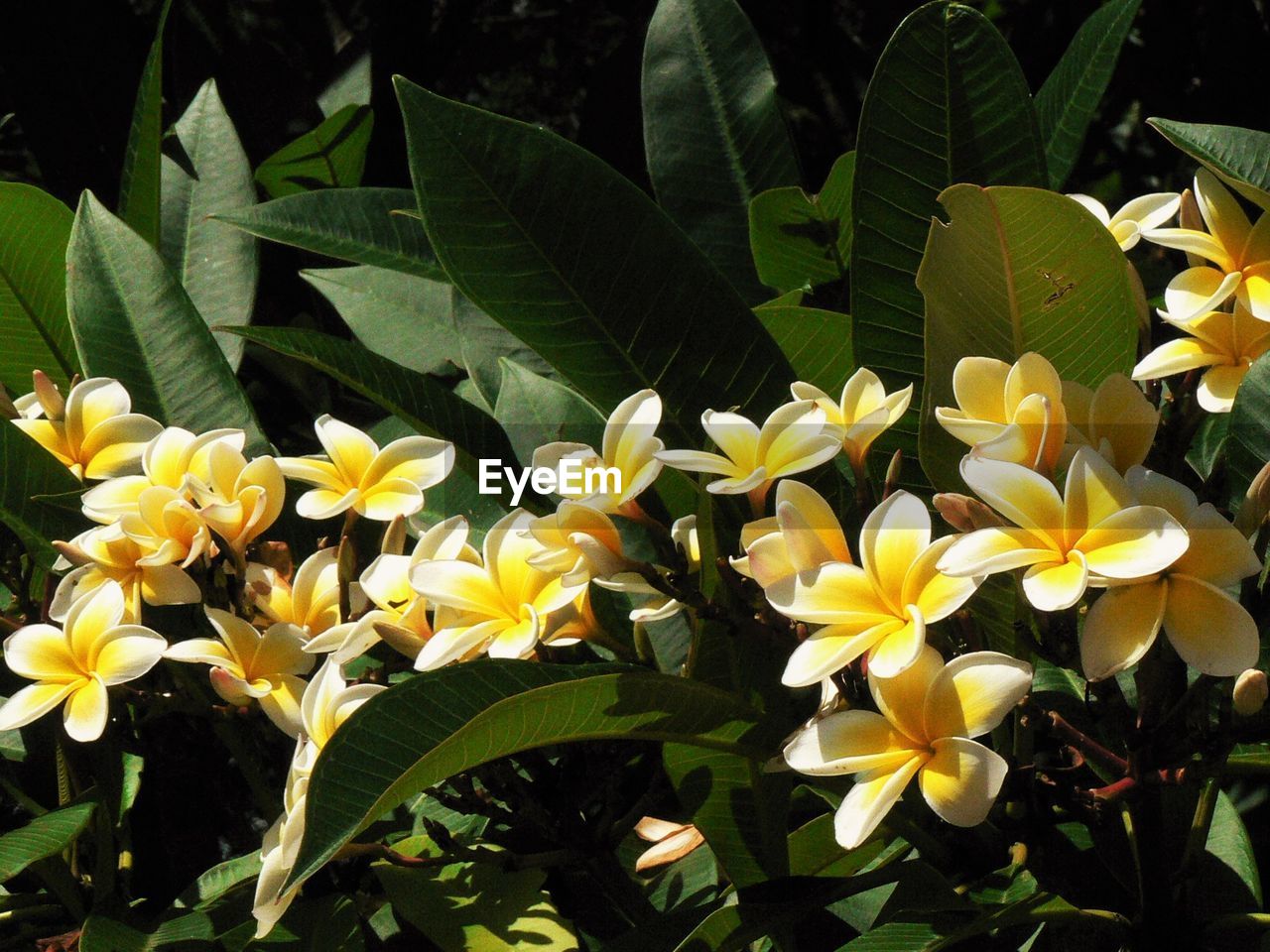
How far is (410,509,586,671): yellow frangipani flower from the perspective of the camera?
0.79 m

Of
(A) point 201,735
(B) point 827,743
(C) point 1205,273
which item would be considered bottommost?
(A) point 201,735

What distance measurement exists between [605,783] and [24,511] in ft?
1.75

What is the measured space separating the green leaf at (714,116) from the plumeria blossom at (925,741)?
880mm

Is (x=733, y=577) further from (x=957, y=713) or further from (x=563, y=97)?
(x=563, y=97)

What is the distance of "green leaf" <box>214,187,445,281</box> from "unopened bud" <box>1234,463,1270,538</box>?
92 cm

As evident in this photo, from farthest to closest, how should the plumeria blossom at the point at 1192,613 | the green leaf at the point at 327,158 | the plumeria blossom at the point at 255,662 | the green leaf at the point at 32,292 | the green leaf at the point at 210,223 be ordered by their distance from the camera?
the green leaf at the point at 327,158, the green leaf at the point at 210,223, the green leaf at the point at 32,292, the plumeria blossom at the point at 255,662, the plumeria blossom at the point at 1192,613

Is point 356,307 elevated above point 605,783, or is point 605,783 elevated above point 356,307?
point 356,307

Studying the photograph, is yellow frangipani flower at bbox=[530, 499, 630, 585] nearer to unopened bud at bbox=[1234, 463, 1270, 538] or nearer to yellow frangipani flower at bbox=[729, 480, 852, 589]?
yellow frangipani flower at bbox=[729, 480, 852, 589]

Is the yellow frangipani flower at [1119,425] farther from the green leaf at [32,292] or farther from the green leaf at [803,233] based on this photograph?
the green leaf at [32,292]

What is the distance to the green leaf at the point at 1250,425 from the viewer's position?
82cm

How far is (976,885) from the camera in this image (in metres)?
0.82

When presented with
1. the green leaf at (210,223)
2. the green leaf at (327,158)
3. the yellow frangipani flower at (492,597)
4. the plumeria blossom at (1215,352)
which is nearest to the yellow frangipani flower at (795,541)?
the yellow frangipani flower at (492,597)

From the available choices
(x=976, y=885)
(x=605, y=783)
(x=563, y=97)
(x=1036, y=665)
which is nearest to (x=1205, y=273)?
(x=1036, y=665)

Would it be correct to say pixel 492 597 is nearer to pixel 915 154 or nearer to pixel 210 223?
pixel 915 154
